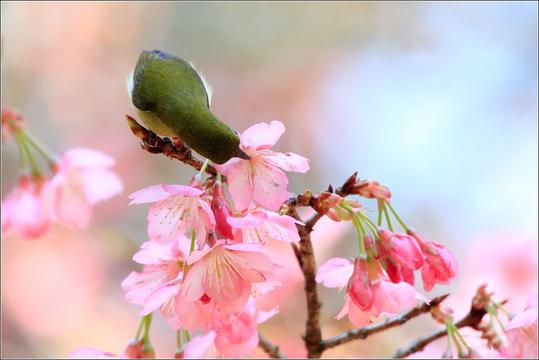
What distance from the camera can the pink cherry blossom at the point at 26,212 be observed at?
3.45 ft

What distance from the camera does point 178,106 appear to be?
484 mm

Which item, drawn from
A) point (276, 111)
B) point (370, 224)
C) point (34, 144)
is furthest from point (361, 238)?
point (276, 111)

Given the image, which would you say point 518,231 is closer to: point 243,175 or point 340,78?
point 340,78

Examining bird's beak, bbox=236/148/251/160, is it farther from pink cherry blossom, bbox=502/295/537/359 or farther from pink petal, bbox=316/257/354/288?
pink cherry blossom, bbox=502/295/537/359

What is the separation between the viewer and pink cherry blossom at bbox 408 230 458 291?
1.95 feet

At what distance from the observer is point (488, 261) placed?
144 cm

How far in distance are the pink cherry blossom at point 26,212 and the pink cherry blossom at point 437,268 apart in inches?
25.8

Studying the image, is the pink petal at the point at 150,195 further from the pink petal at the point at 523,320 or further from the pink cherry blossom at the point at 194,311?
the pink petal at the point at 523,320

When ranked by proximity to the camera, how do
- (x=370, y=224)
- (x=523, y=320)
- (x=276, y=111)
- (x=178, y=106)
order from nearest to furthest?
(x=178, y=106) → (x=370, y=224) → (x=523, y=320) → (x=276, y=111)

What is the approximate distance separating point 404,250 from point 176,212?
0.59 ft

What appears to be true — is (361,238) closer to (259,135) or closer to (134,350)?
(259,135)

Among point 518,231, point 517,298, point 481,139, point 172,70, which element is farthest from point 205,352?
point 481,139

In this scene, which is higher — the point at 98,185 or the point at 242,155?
the point at 98,185

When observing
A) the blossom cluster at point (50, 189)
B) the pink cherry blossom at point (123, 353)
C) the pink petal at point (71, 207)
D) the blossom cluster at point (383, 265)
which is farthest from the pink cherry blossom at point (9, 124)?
the blossom cluster at point (383, 265)
